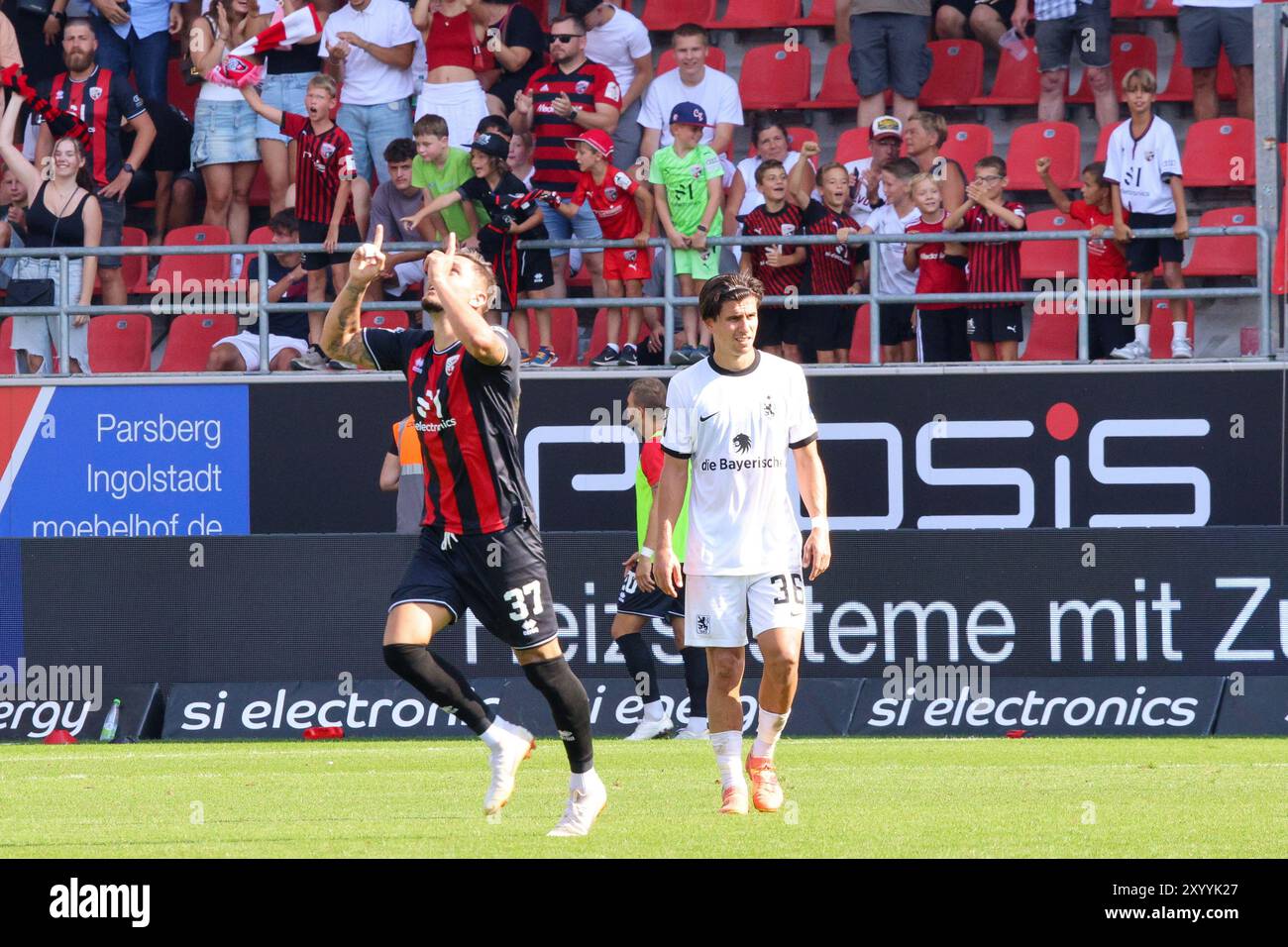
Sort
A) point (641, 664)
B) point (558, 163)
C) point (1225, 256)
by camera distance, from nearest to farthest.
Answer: point (641, 664) → point (1225, 256) → point (558, 163)

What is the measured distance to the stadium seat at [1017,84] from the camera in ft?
58.8

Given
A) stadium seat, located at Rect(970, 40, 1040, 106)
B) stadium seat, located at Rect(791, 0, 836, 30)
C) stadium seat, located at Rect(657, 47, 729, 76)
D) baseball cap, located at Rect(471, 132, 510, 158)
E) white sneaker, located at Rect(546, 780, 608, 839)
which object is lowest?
white sneaker, located at Rect(546, 780, 608, 839)

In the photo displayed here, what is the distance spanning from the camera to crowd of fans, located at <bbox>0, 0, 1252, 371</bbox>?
50.5 ft

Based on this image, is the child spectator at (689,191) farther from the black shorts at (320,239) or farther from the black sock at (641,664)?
the black sock at (641,664)

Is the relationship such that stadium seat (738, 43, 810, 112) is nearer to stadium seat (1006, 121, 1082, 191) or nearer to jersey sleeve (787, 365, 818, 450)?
stadium seat (1006, 121, 1082, 191)

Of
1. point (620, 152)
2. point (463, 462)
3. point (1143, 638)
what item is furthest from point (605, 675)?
point (463, 462)

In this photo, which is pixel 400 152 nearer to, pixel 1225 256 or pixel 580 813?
pixel 1225 256

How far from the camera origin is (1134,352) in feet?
48.9

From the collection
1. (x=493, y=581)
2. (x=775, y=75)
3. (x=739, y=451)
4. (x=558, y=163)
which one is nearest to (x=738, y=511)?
(x=739, y=451)

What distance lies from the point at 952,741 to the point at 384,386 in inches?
227

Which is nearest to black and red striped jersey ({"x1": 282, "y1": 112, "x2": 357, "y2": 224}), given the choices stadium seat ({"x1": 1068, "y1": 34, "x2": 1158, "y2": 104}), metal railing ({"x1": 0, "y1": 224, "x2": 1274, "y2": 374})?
metal railing ({"x1": 0, "y1": 224, "x2": 1274, "y2": 374})

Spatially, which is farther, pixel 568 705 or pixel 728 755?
pixel 728 755

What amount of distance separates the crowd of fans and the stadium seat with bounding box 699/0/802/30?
2.39ft

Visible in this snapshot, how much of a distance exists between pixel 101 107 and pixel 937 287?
26.0 feet
